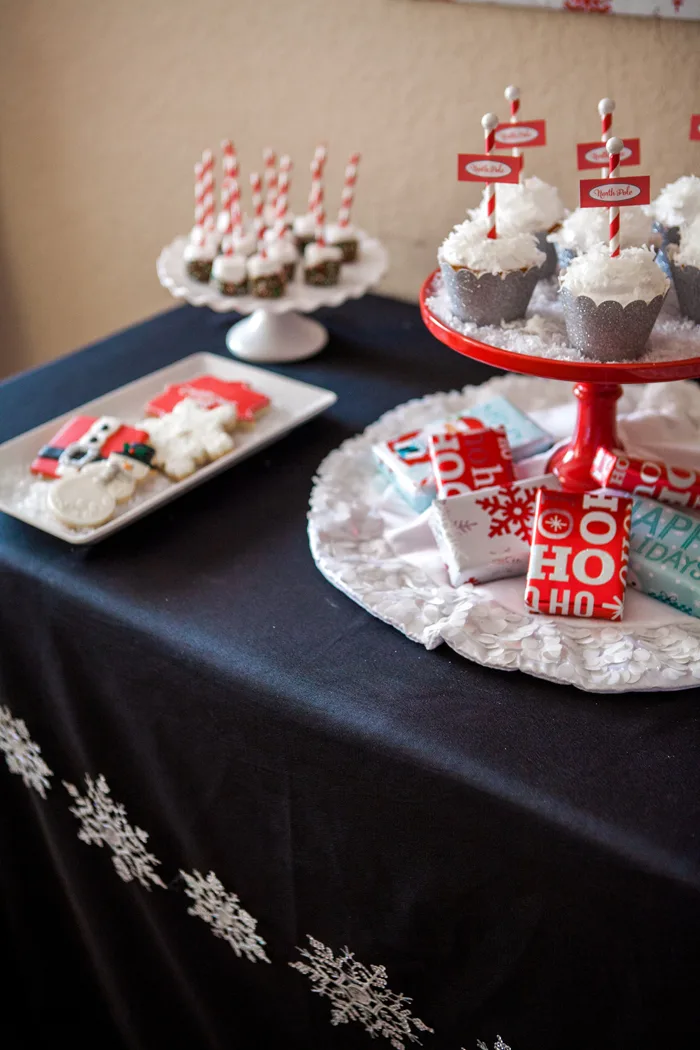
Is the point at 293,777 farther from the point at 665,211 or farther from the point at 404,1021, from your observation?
the point at 665,211

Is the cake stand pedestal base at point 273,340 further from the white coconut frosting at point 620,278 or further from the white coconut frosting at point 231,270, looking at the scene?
the white coconut frosting at point 620,278

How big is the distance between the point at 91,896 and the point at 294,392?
0.67m

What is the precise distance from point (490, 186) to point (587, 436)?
270 mm

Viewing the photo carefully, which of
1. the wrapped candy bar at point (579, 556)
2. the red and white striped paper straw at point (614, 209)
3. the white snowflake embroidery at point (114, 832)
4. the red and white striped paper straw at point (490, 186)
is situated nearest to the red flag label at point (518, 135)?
the red and white striped paper straw at point (490, 186)

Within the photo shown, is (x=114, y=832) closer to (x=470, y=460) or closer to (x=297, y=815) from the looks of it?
(x=297, y=815)

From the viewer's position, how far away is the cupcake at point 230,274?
133cm

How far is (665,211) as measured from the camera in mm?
936

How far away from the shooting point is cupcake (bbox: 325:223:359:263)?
55.9 inches

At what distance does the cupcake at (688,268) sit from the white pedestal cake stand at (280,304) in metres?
0.55

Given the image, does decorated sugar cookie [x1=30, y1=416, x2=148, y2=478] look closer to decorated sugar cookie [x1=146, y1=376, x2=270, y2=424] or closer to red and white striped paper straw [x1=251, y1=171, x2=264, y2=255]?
decorated sugar cookie [x1=146, y1=376, x2=270, y2=424]

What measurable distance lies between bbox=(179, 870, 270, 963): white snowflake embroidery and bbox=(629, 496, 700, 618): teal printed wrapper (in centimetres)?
51

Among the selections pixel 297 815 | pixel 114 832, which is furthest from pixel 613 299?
pixel 114 832

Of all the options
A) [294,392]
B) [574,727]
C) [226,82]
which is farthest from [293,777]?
[226,82]

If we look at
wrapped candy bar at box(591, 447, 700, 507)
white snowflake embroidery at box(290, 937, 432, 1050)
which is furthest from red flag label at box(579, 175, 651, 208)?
white snowflake embroidery at box(290, 937, 432, 1050)
